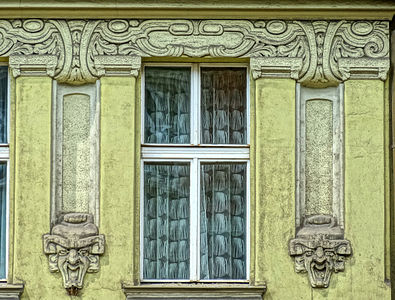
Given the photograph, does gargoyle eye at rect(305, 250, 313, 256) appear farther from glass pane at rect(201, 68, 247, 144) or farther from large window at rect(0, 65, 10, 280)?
large window at rect(0, 65, 10, 280)

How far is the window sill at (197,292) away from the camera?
9.38 m

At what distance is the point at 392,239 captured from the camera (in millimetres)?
9469

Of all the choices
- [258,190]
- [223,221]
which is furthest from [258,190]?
[223,221]

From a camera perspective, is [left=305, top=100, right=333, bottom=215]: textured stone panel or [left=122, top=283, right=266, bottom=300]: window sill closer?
[left=122, top=283, right=266, bottom=300]: window sill

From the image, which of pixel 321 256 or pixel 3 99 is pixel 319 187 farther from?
pixel 3 99

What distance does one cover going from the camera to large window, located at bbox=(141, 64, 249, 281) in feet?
31.7

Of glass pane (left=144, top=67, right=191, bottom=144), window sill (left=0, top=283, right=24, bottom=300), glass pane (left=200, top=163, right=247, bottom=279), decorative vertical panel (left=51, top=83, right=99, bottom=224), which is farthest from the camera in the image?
glass pane (left=144, top=67, right=191, bottom=144)

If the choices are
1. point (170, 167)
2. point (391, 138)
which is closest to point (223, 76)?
point (170, 167)

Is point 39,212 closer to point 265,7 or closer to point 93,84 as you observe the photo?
point 93,84

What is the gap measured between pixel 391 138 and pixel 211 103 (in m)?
1.72

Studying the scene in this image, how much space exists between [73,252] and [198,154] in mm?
1481

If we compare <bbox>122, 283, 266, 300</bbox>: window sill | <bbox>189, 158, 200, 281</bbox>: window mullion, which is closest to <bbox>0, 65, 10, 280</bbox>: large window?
<bbox>122, 283, 266, 300</bbox>: window sill

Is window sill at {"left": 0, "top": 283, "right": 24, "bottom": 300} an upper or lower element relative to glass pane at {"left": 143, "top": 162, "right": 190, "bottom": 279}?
lower

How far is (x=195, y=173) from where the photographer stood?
31.8ft
